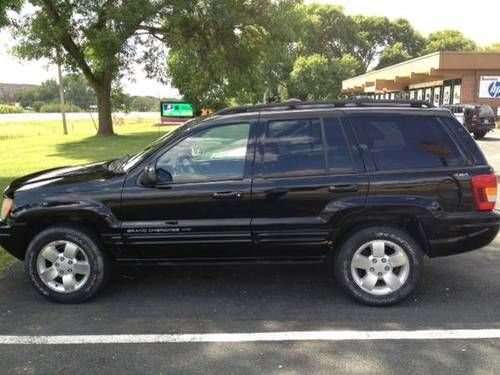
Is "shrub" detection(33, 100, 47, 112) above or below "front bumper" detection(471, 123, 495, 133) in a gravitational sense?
above

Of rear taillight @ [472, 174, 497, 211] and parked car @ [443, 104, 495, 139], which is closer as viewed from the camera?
rear taillight @ [472, 174, 497, 211]

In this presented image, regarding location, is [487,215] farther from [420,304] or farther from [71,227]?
[71,227]

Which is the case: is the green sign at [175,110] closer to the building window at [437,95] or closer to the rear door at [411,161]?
the rear door at [411,161]

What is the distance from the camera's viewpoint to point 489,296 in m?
4.97

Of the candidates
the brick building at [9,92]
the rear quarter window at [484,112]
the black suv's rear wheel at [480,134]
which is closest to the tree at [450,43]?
the rear quarter window at [484,112]

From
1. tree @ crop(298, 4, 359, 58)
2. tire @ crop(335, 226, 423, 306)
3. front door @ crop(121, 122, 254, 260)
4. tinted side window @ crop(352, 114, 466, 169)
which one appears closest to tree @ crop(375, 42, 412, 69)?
tree @ crop(298, 4, 359, 58)

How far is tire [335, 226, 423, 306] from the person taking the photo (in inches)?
186

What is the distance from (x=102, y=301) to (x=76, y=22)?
2416 centimetres

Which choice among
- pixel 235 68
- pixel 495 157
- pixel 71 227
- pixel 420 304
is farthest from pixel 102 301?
pixel 235 68

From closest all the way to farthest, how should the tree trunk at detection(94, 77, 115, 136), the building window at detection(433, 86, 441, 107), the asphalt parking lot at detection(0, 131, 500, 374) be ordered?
the asphalt parking lot at detection(0, 131, 500, 374)
the tree trunk at detection(94, 77, 115, 136)
the building window at detection(433, 86, 441, 107)

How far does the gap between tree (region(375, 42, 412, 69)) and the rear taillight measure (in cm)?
7718

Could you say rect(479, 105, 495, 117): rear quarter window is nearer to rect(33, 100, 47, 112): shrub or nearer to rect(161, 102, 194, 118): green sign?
rect(161, 102, 194, 118): green sign

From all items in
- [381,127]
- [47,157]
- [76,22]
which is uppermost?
[76,22]

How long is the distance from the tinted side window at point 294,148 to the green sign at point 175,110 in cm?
1664
